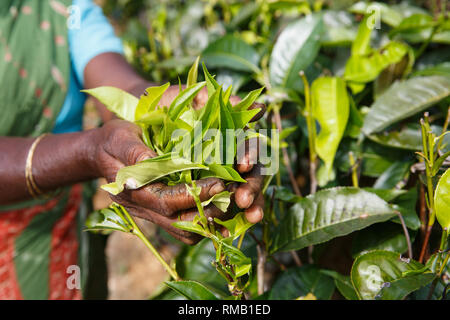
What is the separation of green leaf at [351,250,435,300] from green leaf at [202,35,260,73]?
1.70 feet

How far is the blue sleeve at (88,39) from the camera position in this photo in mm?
945

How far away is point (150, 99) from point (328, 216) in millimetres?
336

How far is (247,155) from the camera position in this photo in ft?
1.61

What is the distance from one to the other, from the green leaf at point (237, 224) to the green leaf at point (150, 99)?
0.54 ft

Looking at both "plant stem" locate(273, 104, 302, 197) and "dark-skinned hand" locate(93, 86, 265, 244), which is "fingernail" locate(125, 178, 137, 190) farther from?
"plant stem" locate(273, 104, 302, 197)

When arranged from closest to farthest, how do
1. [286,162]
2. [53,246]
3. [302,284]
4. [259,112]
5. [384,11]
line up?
1. [259,112]
2. [302,284]
3. [286,162]
4. [384,11]
5. [53,246]

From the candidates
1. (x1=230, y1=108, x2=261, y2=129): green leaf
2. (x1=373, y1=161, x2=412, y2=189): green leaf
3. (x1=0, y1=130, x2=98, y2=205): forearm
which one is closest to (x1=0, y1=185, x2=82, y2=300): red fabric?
(x1=0, y1=130, x2=98, y2=205): forearm

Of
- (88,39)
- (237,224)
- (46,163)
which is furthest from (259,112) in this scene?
(88,39)

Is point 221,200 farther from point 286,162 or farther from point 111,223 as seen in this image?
point 286,162

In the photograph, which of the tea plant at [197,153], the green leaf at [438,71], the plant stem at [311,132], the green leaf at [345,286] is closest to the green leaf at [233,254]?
the tea plant at [197,153]

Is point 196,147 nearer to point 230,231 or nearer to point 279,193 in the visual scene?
point 230,231

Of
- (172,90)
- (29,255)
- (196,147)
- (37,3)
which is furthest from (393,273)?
(37,3)

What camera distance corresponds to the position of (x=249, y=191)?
1.52ft

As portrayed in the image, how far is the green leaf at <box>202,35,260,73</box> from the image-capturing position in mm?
889
